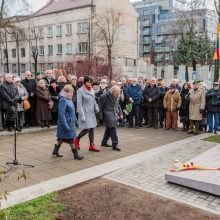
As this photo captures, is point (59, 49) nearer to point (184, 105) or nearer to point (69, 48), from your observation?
point (69, 48)

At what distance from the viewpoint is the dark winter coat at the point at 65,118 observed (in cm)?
720

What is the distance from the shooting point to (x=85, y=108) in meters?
8.09

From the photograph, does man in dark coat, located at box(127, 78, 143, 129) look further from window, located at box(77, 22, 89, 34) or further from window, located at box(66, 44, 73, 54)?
window, located at box(66, 44, 73, 54)

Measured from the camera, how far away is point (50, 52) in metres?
55.1

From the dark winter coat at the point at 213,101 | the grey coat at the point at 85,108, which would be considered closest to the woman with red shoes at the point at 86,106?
the grey coat at the point at 85,108

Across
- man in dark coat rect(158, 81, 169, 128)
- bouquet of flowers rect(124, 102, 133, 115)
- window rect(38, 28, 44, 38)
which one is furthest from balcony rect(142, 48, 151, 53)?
→ bouquet of flowers rect(124, 102, 133, 115)

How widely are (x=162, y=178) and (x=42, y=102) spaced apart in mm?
6219

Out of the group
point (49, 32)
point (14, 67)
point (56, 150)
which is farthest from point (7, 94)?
point (14, 67)

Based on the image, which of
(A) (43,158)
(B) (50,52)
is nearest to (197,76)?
(A) (43,158)

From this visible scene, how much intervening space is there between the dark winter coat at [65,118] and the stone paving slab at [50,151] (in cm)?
63

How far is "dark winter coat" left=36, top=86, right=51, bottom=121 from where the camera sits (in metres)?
11.1

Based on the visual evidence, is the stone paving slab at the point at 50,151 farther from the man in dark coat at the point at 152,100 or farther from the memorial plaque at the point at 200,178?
the memorial plaque at the point at 200,178

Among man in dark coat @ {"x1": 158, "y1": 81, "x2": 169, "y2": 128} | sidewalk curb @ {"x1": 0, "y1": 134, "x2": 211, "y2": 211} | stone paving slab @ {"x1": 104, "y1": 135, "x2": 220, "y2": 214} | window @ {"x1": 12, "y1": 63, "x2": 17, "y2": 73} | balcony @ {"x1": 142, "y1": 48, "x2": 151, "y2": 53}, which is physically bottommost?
stone paving slab @ {"x1": 104, "y1": 135, "x2": 220, "y2": 214}

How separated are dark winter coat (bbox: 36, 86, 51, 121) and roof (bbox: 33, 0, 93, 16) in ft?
128
